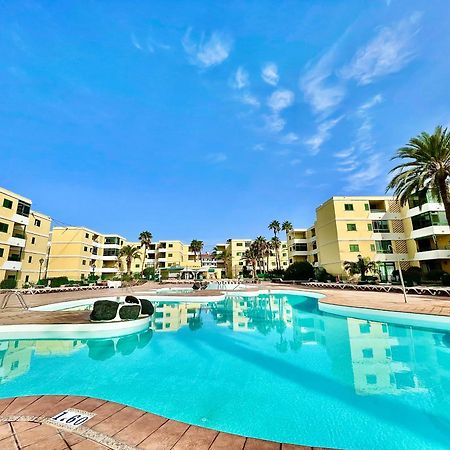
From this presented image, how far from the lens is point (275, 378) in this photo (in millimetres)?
7098

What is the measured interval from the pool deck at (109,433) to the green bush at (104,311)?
7906 mm

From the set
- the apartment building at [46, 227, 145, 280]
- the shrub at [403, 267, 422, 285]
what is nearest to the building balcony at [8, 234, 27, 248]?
the apartment building at [46, 227, 145, 280]

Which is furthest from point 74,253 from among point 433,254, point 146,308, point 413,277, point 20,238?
point 433,254

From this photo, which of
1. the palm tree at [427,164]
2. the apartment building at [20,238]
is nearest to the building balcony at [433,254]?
the palm tree at [427,164]

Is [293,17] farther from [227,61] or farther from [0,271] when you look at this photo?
[0,271]

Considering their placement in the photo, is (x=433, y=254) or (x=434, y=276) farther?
(x=433, y=254)

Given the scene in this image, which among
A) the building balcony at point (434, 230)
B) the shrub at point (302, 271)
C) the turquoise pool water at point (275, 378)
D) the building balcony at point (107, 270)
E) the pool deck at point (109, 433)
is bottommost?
the turquoise pool water at point (275, 378)

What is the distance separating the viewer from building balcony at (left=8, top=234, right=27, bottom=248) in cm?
3275

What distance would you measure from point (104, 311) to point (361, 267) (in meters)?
30.1

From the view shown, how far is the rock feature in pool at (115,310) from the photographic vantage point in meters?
11.8

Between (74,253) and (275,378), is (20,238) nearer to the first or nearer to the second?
(74,253)

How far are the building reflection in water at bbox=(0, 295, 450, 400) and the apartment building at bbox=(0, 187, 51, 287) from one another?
28362 millimetres

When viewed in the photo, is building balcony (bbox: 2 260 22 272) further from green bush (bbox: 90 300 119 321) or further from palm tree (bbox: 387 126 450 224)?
palm tree (bbox: 387 126 450 224)

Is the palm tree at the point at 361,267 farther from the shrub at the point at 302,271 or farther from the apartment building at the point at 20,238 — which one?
the apartment building at the point at 20,238
